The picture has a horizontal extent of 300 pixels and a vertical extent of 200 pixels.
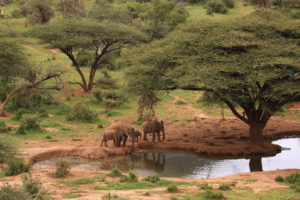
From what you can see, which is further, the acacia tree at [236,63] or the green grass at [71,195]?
the acacia tree at [236,63]

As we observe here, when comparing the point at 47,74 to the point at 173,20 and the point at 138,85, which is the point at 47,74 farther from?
the point at 173,20

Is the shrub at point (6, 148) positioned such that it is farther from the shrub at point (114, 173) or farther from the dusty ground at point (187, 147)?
the shrub at point (114, 173)

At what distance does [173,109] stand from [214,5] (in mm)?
28586

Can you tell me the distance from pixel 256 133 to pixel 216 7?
→ 119 feet

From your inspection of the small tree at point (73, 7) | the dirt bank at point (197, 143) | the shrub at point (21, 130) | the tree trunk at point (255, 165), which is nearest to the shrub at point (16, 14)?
the small tree at point (73, 7)

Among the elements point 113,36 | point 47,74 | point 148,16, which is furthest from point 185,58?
point 148,16

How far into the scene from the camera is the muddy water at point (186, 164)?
1500cm

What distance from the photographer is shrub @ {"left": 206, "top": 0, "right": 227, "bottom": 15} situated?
50812 millimetres

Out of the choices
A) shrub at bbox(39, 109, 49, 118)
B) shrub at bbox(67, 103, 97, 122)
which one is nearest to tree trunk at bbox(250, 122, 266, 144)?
shrub at bbox(67, 103, 97, 122)

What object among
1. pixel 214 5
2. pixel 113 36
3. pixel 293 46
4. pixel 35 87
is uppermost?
pixel 214 5

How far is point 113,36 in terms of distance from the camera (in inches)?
1164

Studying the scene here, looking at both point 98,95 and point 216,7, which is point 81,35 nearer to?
point 98,95

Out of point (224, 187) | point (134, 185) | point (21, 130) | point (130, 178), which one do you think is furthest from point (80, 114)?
point (224, 187)

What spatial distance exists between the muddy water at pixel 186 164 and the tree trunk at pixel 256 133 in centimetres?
106
